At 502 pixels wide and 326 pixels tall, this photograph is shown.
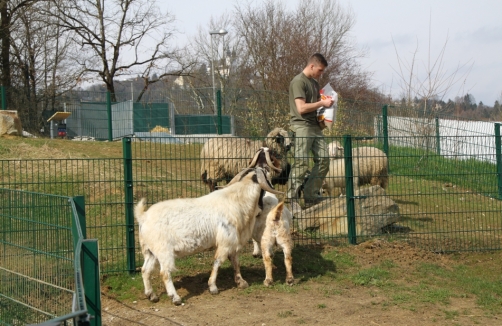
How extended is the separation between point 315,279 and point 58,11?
20.6 meters

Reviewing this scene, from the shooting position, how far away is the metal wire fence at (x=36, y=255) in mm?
4408

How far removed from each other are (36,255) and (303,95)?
468 cm

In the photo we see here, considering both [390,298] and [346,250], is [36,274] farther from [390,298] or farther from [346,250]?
[346,250]

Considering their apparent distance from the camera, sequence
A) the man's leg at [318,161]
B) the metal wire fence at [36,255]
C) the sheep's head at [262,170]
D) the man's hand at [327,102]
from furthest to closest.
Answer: the man's leg at [318,161] → the man's hand at [327,102] → the sheep's head at [262,170] → the metal wire fence at [36,255]

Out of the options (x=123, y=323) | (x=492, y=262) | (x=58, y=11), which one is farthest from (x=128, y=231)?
(x=58, y=11)

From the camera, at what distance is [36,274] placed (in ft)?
17.1

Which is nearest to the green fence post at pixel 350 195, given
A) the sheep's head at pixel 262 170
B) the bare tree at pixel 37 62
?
the sheep's head at pixel 262 170

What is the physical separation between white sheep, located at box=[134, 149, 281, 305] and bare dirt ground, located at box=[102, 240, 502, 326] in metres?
0.21

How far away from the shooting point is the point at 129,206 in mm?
7520

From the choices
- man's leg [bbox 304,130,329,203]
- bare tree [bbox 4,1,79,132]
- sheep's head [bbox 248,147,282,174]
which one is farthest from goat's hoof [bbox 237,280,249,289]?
bare tree [bbox 4,1,79,132]

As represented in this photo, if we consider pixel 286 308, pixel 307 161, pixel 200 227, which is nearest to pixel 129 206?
pixel 200 227

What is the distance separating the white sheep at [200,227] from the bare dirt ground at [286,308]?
205mm

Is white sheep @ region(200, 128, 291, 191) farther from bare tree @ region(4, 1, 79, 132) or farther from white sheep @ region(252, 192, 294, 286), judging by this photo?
bare tree @ region(4, 1, 79, 132)

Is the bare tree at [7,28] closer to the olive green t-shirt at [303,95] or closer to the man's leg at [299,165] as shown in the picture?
the olive green t-shirt at [303,95]
